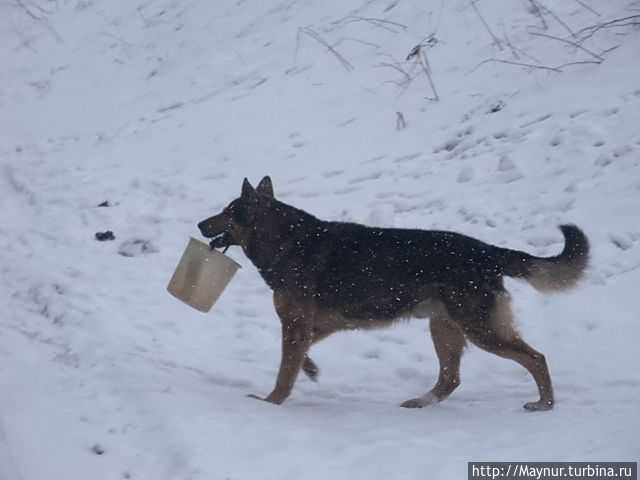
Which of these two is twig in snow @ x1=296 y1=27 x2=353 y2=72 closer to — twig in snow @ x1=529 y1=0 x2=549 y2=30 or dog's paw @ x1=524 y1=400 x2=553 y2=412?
twig in snow @ x1=529 y1=0 x2=549 y2=30

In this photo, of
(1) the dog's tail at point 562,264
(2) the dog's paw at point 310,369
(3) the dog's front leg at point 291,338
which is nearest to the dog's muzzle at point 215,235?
(3) the dog's front leg at point 291,338

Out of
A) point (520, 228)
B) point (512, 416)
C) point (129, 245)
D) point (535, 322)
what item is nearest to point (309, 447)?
point (512, 416)

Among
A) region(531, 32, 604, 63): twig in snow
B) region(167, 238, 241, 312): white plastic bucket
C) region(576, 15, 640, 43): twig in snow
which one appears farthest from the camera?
region(576, 15, 640, 43): twig in snow

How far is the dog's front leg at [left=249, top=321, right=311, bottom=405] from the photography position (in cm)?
568

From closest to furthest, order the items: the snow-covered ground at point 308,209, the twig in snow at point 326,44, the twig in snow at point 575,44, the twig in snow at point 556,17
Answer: the snow-covered ground at point 308,209
the twig in snow at point 575,44
the twig in snow at point 556,17
the twig in snow at point 326,44

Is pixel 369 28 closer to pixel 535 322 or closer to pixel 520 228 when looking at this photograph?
pixel 520 228

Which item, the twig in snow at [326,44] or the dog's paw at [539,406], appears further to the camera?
the twig in snow at [326,44]

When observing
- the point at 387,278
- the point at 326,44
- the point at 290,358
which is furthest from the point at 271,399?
the point at 326,44

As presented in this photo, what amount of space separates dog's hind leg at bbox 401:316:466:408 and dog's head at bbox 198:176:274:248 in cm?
158

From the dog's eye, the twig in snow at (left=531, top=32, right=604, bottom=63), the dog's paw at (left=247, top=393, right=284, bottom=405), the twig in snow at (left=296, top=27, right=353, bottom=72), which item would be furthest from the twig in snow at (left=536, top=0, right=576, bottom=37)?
the dog's paw at (left=247, top=393, right=284, bottom=405)

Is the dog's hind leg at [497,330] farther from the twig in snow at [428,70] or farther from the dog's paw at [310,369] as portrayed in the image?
the twig in snow at [428,70]

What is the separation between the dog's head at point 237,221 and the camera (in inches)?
241

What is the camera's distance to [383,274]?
5695mm

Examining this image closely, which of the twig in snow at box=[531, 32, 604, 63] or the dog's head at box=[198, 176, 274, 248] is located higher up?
the dog's head at box=[198, 176, 274, 248]
